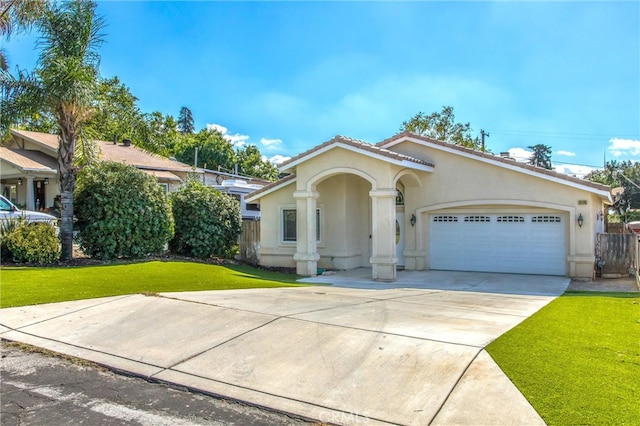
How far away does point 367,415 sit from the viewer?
4250mm

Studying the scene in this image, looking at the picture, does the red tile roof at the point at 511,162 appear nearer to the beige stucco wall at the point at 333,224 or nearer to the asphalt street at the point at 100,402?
the beige stucco wall at the point at 333,224

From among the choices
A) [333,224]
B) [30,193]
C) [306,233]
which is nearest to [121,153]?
[30,193]

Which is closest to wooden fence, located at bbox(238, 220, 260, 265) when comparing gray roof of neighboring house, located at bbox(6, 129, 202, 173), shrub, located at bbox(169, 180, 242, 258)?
shrub, located at bbox(169, 180, 242, 258)

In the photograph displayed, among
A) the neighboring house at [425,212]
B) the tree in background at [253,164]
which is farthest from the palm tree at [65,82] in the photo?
the tree in background at [253,164]

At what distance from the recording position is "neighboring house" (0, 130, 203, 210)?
23.3 metres

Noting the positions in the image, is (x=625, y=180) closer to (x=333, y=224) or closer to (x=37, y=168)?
(x=333, y=224)

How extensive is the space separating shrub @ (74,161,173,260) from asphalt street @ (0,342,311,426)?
9414 mm

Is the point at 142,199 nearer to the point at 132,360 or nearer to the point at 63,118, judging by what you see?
the point at 63,118

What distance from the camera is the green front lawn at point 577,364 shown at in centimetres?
416

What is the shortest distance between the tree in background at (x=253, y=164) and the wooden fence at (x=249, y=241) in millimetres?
35376

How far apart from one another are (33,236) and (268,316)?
9.43m

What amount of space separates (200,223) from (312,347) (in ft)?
39.2

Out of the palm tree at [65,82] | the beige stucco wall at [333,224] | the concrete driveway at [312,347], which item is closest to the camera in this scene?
the concrete driveway at [312,347]

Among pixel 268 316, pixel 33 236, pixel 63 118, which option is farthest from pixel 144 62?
pixel 268 316
